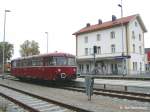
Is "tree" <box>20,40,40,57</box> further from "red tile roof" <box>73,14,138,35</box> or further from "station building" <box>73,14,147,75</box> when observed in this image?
"station building" <box>73,14,147,75</box>

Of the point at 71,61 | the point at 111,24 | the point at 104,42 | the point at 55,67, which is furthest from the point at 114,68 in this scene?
the point at 55,67

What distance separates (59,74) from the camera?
25859 mm

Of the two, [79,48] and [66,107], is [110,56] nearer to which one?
[79,48]

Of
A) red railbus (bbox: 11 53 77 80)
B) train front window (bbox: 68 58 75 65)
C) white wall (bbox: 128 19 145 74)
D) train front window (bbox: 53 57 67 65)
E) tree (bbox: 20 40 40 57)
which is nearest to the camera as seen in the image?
red railbus (bbox: 11 53 77 80)

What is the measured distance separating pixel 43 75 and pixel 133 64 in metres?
31.4

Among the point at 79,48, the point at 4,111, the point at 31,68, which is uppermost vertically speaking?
the point at 79,48

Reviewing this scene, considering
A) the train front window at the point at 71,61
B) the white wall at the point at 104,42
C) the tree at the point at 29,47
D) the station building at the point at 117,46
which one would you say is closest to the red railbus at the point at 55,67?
the train front window at the point at 71,61

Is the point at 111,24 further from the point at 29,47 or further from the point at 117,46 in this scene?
the point at 29,47

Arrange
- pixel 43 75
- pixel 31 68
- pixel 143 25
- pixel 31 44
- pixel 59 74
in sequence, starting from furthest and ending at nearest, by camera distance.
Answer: pixel 31 44
pixel 143 25
pixel 31 68
pixel 43 75
pixel 59 74

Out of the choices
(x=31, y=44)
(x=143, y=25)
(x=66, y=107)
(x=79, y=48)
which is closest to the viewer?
(x=66, y=107)

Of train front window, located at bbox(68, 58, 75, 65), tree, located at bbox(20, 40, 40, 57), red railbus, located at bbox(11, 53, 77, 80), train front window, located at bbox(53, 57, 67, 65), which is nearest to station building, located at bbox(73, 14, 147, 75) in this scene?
red railbus, located at bbox(11, 53, 77, 80)

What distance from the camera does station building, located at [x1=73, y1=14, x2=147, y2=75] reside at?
5509cm

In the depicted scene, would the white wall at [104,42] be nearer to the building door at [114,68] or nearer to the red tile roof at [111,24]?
the red tile roof at [111,24]

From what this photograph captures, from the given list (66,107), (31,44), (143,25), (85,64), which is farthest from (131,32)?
(31,44)
